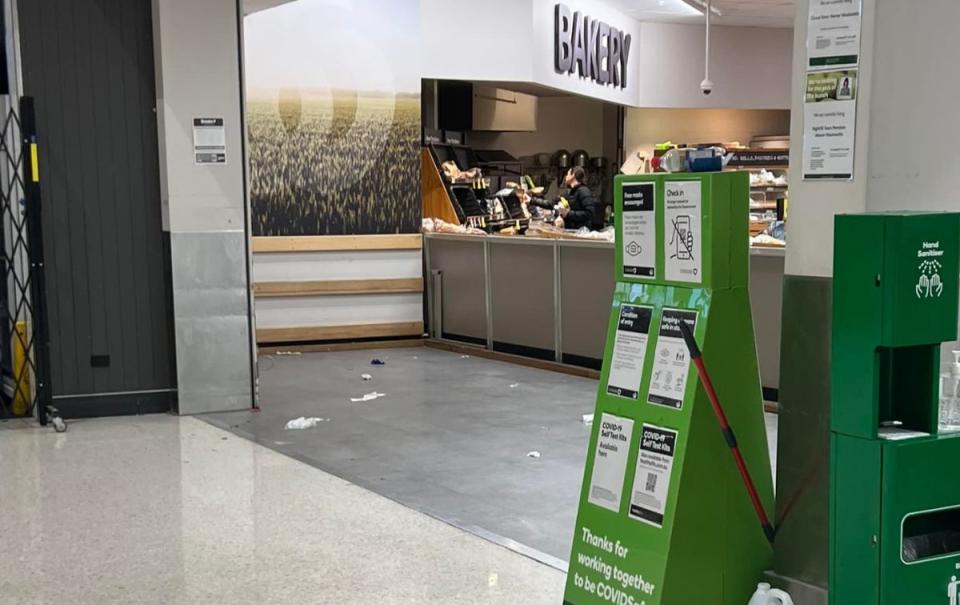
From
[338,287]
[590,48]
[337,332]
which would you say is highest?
[590,48]

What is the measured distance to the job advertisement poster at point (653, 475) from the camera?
2969 millimetres

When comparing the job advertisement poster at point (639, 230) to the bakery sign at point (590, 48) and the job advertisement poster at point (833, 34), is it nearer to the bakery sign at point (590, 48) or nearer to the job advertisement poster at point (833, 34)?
the job advertisement poster at point (833, 34)

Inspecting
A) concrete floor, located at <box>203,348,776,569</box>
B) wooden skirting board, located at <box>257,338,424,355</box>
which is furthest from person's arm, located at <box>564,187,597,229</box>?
concrete floor, located at <box>203,348,776,569</box>

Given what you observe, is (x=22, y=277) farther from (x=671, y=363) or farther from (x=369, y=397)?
(x=671, y=363)

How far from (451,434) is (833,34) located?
3793 mm

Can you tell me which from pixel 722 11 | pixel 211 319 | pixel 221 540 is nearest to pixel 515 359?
pixel 211 319

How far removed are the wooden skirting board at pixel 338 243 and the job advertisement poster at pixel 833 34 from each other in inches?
277

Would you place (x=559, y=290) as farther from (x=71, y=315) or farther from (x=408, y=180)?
(x=71, y=315)

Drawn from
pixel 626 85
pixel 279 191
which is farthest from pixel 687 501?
pixel 626 85

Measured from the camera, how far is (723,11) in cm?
1361

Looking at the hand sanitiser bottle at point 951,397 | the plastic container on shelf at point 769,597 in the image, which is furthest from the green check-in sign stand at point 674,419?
the hand sanitiser bottle at point 951,397

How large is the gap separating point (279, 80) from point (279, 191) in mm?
1050

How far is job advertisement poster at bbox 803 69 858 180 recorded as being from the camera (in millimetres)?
3012

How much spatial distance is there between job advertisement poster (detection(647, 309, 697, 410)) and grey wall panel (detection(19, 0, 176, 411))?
455cm
